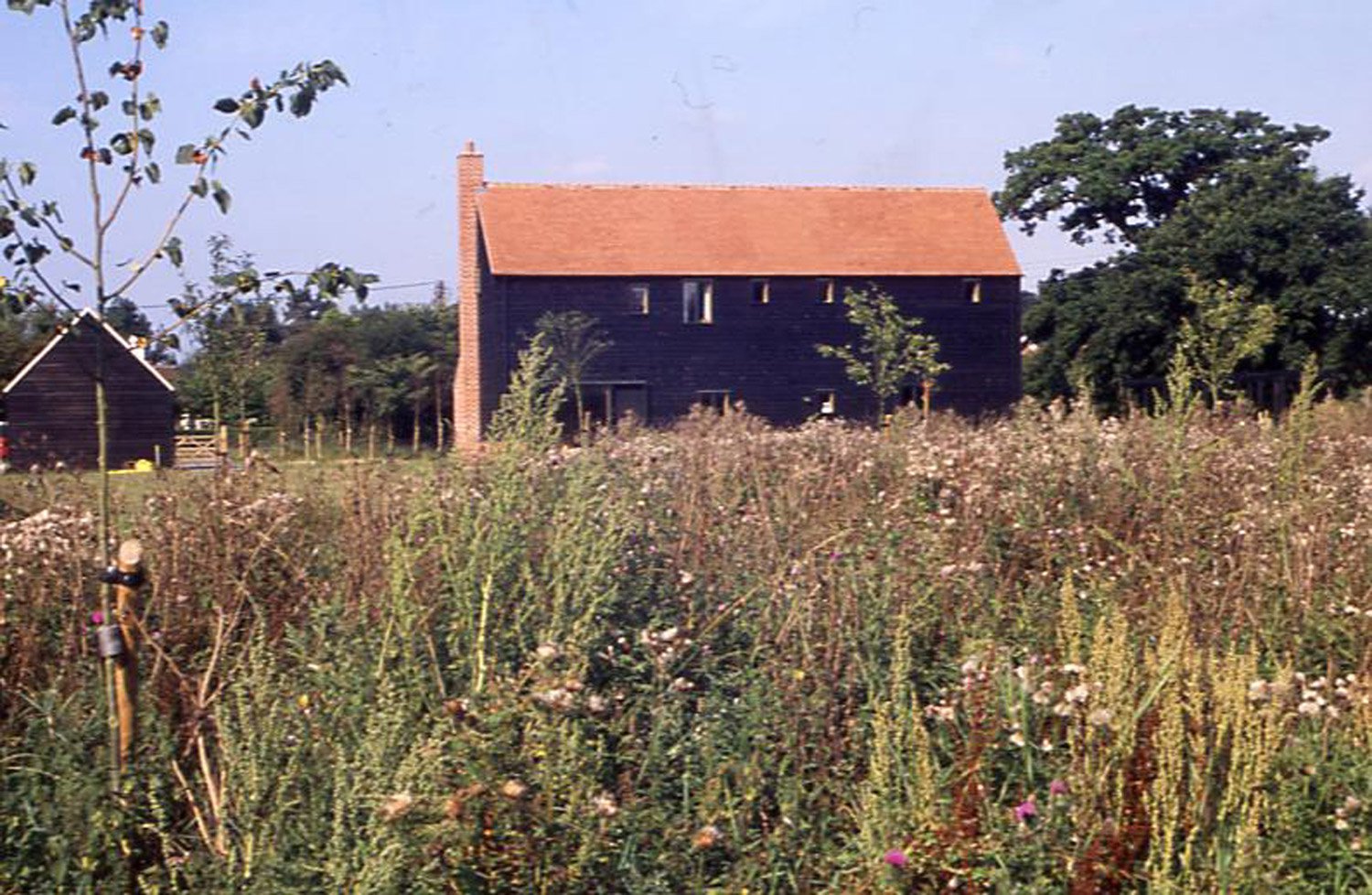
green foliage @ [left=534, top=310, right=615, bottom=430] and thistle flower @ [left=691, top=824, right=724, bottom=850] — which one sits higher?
green foliage @ [left=534, top=310, right=615, bottom=430]

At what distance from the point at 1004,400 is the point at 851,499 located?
136ft

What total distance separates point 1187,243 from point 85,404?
38527 mm

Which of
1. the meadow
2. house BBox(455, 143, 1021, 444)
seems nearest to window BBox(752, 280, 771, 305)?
house BBox(455, 143, 1021, 444)

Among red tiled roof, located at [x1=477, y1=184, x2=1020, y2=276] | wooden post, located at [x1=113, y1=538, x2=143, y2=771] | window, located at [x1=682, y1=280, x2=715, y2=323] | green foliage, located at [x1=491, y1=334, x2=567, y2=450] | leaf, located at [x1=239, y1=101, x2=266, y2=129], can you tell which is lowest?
wooden post, located at [x1=113, y1=538, x2=143, y2=771]

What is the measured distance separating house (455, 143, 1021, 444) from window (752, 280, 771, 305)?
0.04 m

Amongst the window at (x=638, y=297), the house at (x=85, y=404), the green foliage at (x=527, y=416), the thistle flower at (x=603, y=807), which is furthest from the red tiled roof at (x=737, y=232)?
the thistle flower at (x=603, y=807)

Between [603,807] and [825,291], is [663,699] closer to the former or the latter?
[603,807]

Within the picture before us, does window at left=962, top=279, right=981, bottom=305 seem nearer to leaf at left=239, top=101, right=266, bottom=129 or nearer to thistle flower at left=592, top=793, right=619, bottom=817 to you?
leaf at left=239, top=101, right=266, bottom=129

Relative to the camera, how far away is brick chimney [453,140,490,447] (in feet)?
149

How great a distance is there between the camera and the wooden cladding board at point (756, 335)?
145 feet

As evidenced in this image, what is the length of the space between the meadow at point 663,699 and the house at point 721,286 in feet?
119

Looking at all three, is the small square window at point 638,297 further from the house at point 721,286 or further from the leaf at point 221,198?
the leaf at point 221,198

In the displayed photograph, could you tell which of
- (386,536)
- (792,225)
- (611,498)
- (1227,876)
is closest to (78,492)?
(386,536)

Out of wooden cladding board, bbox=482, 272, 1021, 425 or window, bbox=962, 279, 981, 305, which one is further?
window, bbox=962, 279, 981, 305
